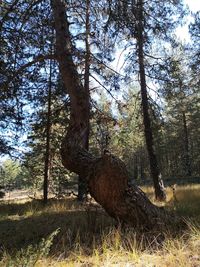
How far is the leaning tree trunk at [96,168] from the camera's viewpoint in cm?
516

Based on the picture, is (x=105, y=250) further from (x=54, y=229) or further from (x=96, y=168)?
(x=54, y=229)

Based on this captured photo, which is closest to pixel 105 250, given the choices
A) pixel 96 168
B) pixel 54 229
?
pixel 96 168

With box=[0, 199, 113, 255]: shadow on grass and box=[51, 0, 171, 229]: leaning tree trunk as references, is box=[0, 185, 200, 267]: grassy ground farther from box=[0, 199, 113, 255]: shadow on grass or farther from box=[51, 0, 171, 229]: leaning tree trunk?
box=[51, 0, 171, 229]: leaning tree trunk

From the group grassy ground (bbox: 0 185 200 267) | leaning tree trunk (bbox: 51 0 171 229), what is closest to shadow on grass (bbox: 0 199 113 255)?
grassy ground (bbox: 0 185 200 267)

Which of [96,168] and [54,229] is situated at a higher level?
[96,168]

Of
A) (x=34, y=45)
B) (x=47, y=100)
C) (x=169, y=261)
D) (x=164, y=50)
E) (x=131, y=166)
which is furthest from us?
(x=131, y=166)

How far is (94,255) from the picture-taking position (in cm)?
405

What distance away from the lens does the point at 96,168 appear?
5449mm

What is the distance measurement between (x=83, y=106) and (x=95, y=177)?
55.4 inches

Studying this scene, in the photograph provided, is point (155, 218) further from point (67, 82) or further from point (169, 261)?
point (67, 82)

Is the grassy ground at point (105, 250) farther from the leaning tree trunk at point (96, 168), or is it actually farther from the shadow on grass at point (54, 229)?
the leaning tree trunk at point (96, 168)

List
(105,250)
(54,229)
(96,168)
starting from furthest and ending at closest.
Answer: (54,229)
(96,168)
(105,250)

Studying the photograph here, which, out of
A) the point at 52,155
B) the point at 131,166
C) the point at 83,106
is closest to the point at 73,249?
the point at 83,106

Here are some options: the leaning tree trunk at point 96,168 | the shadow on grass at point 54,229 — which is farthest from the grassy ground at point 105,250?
the leaning tree trunk at point 96,168
